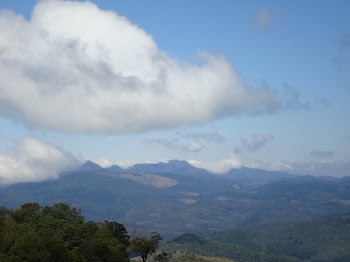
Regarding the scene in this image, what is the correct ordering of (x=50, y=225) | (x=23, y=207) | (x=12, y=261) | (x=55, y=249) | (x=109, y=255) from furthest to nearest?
1. (x=23, y=207)
2. (x=50, y=225)
3. (x=109, y=255)
4. (x=55, y=249)
5. (x=12, y=261)

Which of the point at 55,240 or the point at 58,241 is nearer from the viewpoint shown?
the point at 55,240

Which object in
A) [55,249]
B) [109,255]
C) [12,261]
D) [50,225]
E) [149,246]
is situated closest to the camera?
[12,261]

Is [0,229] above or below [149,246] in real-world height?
above

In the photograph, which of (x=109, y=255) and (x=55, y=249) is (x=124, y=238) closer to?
(x=109, y=255)

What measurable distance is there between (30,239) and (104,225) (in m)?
55.0

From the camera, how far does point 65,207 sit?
4518 inches

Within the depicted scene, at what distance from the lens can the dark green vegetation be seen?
56594 millimetres

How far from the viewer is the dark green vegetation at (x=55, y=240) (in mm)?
56594

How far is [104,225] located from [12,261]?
198 ft

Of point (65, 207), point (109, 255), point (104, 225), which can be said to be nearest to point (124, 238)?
point (104, 225)

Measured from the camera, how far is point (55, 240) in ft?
195

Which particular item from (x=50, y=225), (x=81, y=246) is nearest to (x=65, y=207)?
(x=50, y=225)

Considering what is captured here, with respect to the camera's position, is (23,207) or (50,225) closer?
(50,225)

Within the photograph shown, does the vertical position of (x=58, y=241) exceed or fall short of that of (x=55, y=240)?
it falls short
